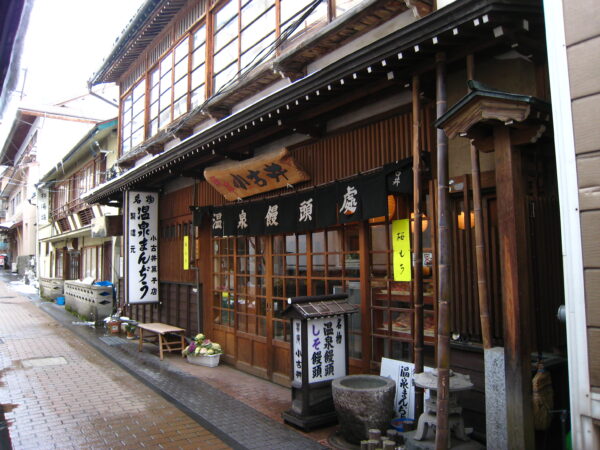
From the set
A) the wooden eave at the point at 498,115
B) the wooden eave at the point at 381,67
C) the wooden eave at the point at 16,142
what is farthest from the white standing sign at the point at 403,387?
the wooden eave at the point at 16,142

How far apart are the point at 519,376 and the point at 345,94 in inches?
178

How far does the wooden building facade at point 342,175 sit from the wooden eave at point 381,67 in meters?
0.02

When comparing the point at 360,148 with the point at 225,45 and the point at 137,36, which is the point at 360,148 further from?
the point at 137,36

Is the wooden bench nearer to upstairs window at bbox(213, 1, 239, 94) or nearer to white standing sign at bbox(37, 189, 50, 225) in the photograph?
upstairs window at bbox(213, 1, 239, 94)

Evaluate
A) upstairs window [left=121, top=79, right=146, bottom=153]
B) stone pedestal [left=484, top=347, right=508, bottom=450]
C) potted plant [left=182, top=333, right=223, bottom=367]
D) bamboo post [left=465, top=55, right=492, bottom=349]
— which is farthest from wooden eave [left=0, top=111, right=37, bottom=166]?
stone pedestal [left=484, top=347, right=508, bottom=450]

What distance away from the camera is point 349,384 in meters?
6.46

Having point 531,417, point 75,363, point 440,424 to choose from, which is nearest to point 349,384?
point 440,424

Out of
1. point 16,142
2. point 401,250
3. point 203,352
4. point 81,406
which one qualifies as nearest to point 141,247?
point 203,352

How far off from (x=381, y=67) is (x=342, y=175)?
230 cm

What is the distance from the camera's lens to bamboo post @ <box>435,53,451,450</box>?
461cm

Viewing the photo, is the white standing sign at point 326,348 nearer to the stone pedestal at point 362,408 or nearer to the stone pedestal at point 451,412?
the stone pedestal at point 362,408

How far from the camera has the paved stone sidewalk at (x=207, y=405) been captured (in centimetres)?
→ 638

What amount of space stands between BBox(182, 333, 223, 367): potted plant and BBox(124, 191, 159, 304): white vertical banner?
11.2 ft

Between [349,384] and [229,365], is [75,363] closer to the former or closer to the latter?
[229,365]
